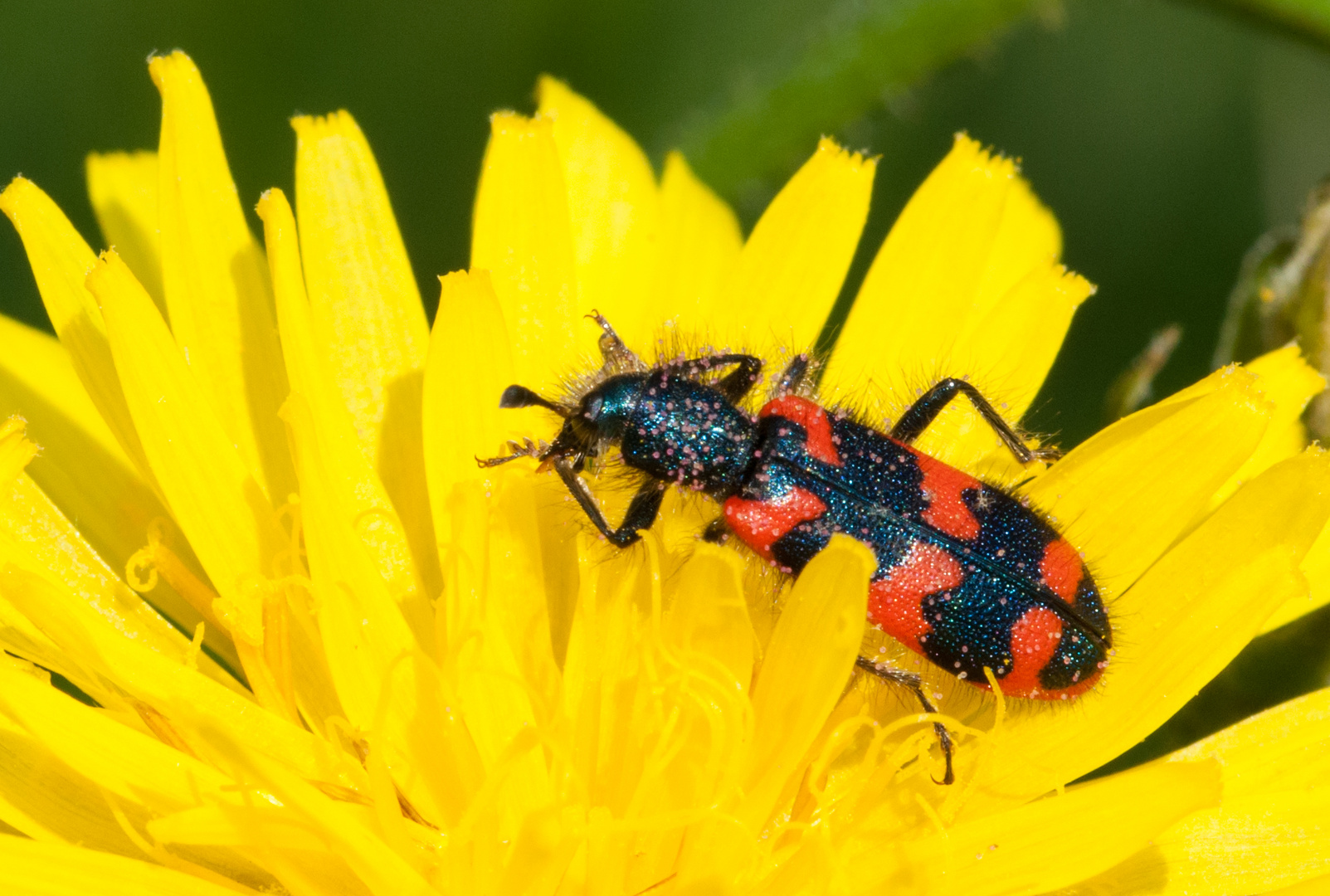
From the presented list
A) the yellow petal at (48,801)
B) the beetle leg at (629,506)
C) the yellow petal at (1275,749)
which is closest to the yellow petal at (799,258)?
the beetle leg at (629,506)

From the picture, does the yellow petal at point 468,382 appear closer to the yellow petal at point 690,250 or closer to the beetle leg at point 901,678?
the yellow petal at point 690,250

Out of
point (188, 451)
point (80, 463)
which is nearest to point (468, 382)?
point (188, 451)

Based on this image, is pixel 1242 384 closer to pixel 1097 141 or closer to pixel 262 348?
pixel 262 348

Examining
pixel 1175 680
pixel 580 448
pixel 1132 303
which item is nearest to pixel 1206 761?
pixel 1175 680

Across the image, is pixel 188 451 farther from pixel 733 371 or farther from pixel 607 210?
pixel 607 210

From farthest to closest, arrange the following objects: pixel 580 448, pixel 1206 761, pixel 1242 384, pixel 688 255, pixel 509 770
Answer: pixel 688 255 → pixel 580 448 → pixel 1242 384 → pixel 509 770 → pixel 1206 761

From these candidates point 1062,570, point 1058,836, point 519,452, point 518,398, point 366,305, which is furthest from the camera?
point 366,305
